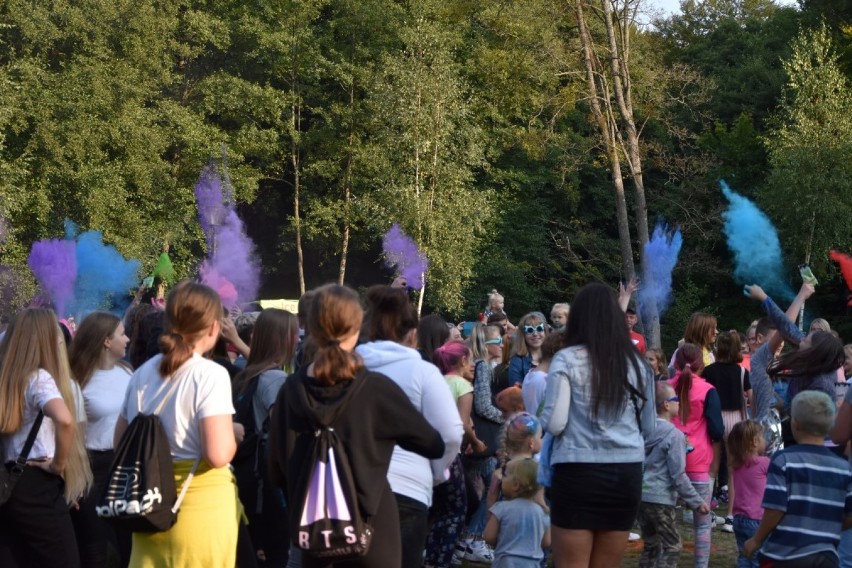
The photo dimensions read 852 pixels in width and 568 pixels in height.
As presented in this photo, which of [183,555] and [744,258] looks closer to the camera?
[183,555]

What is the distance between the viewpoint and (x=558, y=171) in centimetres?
3566

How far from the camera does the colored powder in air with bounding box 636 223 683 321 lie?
95.0 ft

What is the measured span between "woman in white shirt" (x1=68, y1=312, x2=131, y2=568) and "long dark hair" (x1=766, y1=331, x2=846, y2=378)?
4.27 meters

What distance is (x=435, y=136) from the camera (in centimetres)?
3338

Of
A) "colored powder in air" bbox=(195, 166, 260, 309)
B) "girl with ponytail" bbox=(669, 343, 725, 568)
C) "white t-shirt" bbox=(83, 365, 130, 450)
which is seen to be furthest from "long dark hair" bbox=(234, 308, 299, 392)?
"colored powder in air" bbox=(195, 166, 260, 309)

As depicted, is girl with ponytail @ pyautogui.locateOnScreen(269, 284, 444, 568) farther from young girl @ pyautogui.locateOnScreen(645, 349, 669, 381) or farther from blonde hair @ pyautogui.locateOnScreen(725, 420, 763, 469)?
young girl @ pyautogui.locateOnScreen(645, 349, 669, 381)

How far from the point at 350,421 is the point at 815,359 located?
434 cm

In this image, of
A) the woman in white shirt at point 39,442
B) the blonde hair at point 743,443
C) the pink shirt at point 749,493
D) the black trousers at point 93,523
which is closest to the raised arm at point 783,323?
the blonde hair at point 743,443

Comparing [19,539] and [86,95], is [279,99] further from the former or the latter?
[19,539]

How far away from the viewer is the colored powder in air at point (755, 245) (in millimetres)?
Answer: 29906

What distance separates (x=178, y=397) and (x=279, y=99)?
1282 inches

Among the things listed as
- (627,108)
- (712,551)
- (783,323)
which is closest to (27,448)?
(783,323)

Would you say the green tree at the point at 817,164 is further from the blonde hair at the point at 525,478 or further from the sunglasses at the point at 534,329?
the blonde hair at the point at 525,478

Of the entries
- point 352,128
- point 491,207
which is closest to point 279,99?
point 352,128
